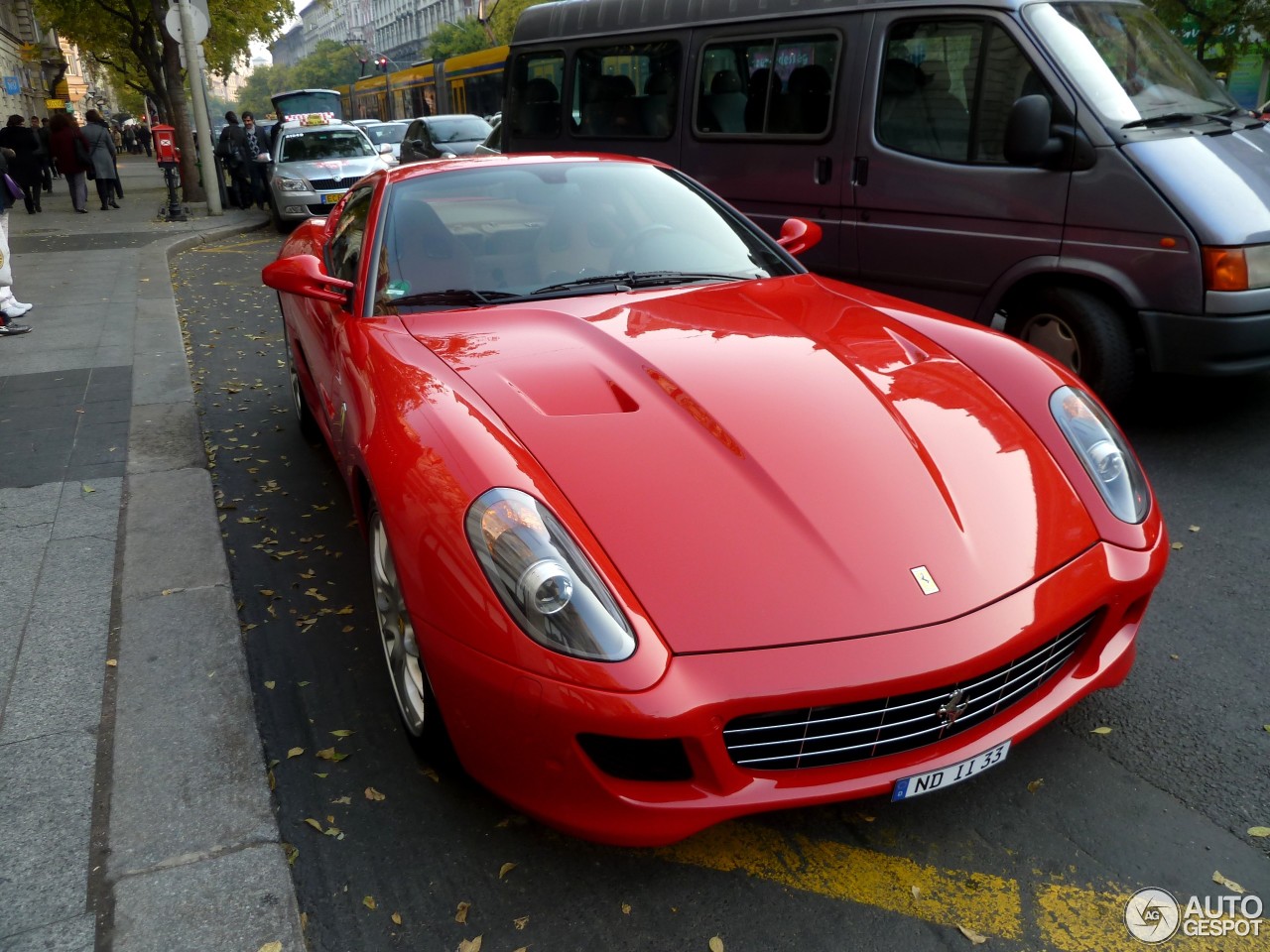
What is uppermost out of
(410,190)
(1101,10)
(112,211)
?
(1101,10)

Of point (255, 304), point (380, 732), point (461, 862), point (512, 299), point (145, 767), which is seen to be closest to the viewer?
point (461, 862)

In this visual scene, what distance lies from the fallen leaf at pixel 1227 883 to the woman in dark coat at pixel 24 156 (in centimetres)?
2043

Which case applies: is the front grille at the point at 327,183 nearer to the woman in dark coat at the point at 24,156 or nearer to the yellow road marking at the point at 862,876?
the woman in dark coat at the point at 24,156

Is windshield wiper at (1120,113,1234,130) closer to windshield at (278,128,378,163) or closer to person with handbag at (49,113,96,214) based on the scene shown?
windshield at (278,128,378,163)

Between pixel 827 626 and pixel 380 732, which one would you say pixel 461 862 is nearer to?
pixel 380 732

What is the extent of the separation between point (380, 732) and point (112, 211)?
20019mm

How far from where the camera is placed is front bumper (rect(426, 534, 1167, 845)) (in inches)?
81.6

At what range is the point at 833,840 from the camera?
2498 mm

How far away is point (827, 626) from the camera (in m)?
2.17

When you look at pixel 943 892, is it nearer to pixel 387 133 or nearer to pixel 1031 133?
pixel 1031 133

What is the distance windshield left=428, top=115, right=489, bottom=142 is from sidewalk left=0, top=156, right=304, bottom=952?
12828 millimetres

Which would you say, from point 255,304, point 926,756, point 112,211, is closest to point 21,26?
point 112,211

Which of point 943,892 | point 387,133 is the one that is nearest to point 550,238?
point 943,892

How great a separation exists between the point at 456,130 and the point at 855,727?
17.9 metres
